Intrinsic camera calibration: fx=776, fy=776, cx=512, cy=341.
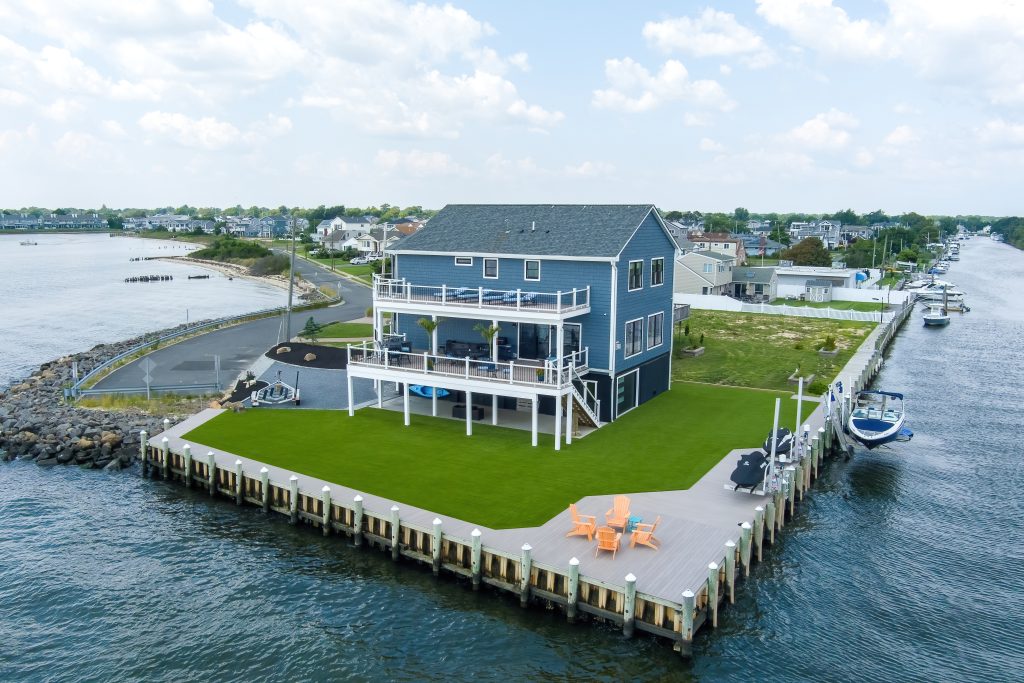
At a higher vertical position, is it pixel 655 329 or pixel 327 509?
pixel 655 329

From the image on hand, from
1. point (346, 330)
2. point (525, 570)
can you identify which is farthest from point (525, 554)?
point (346, 330)

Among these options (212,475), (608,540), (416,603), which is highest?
(608,540)

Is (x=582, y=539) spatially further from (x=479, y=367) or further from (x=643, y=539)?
(x=479, y=367)

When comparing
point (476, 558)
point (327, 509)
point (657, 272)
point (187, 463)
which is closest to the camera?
point (476, 558)

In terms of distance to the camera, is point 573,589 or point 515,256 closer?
point 573,589

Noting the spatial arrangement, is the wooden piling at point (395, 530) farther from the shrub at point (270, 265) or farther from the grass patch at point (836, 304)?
the shrub at point (270, 265)

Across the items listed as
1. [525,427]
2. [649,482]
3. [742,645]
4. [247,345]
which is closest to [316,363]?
[247,345]

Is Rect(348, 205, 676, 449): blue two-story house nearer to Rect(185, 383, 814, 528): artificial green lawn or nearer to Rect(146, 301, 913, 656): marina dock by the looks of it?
Rect(185, 383, 814, 528): artificial green lawn
